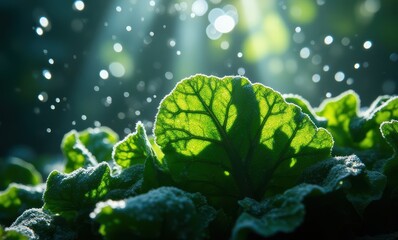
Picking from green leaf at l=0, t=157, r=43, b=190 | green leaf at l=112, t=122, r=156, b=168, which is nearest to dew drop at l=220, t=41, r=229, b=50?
green leaf at l=0, t=157, r=43, b=190

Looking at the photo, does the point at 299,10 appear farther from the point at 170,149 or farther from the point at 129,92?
the point at 170,149

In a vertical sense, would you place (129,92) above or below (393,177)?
above

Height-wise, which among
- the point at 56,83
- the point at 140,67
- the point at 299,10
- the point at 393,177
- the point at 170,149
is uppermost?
the point at 56,83

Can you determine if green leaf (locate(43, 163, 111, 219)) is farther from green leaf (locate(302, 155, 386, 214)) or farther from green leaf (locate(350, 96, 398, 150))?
green leaf (locate(350, 96, 398, 150))

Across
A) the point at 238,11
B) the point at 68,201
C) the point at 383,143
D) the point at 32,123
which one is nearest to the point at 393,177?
the point at 383,143

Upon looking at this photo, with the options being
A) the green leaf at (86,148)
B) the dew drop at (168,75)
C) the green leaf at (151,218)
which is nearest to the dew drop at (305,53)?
the dew drop at (168,75)

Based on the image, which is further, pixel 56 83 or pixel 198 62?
pixel 56 83
